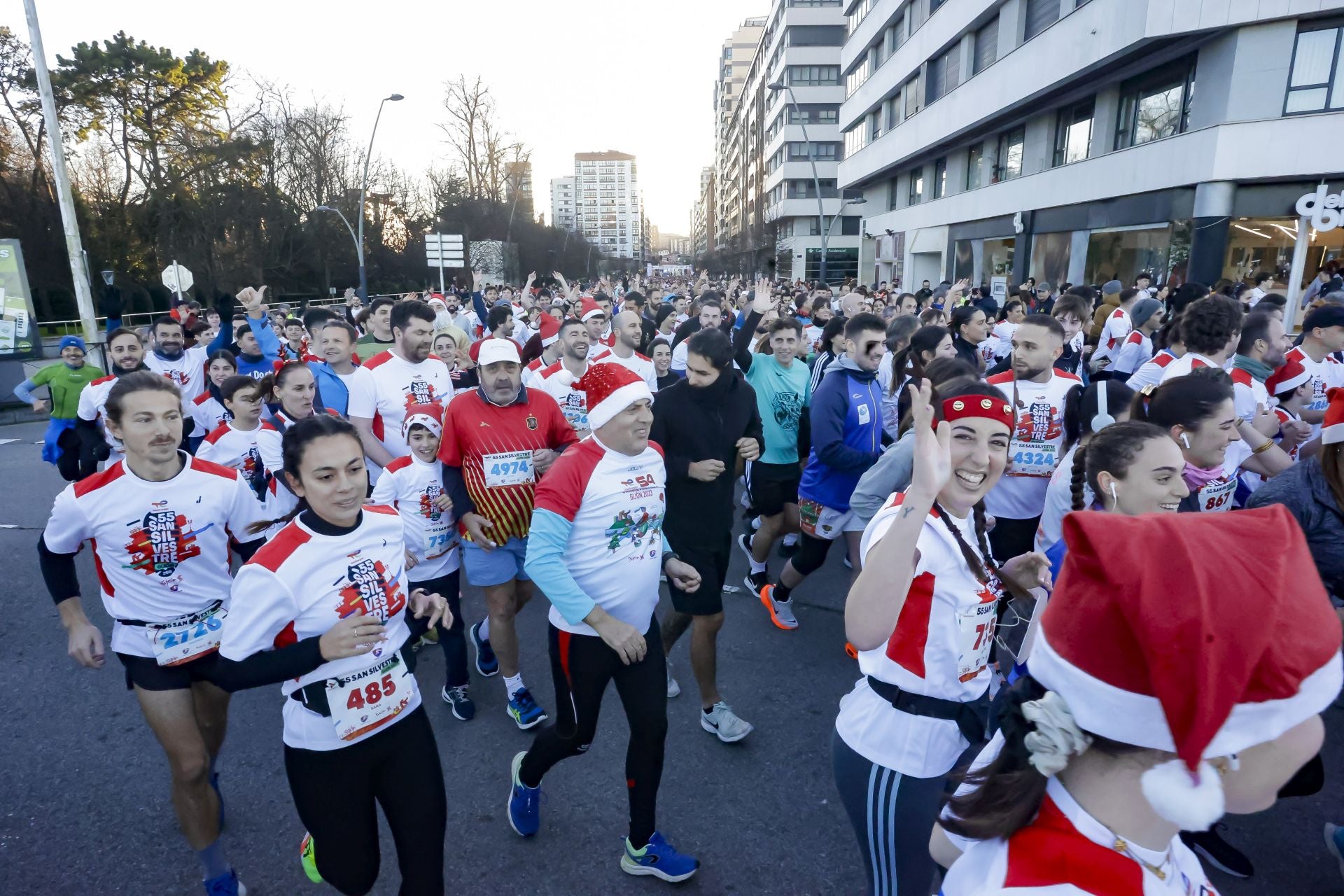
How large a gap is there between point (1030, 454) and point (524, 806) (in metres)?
3.56

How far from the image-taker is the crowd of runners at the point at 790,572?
1067mm

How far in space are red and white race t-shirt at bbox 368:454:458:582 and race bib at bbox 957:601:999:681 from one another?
3.10 meters

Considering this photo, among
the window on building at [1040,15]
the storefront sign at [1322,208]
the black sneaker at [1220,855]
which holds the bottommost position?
the black sneaker at [1220,855]

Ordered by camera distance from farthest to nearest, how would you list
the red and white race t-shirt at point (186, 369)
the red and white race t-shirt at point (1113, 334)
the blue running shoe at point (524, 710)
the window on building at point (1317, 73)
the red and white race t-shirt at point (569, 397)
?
the window on building at point (1317, 73)
the red and white race t-shirt at point (1113, 334)
the red and white race t-shirt at point (186, 369)
the red and white race t-shirt at point (569, 397)
the blue running shoe at point (524, 710)

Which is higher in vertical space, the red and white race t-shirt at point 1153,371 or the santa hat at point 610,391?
the santa hat at point 610,391

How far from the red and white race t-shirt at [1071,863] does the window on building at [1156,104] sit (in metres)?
22.8

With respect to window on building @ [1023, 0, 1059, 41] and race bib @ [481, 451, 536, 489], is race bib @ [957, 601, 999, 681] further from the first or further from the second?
window on building @ [1023, 0, 1059, 41]

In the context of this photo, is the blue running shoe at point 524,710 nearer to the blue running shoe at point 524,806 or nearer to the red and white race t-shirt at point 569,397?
the blue running shoe at point 524,806

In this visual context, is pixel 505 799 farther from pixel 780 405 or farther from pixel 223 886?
pixel 780 405

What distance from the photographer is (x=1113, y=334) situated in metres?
8.72

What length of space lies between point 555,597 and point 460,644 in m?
1.87

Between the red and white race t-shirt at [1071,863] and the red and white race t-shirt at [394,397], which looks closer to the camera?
the red and white race t-shirt at [1071,863]

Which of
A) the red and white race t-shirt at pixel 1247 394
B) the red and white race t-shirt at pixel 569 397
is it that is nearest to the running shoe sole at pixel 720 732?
the red and white race t-shirt at pixel 569 397

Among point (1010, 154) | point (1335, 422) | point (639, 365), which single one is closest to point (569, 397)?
point (639, 365)
